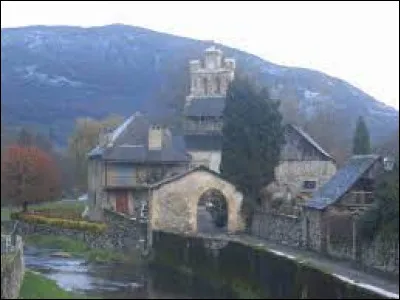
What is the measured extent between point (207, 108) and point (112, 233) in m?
25.9

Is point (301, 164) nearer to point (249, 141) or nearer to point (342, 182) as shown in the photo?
point (249, 141)

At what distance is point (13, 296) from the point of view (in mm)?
26172

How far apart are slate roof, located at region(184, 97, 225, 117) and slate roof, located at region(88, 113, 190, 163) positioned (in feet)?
31.9

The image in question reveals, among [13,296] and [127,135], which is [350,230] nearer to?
[13,296]

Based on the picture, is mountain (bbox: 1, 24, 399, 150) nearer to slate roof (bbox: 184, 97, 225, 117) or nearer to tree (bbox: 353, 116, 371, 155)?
slate roof (bbox: 184, 97, 225, 117)

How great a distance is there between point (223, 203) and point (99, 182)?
49.7 feet

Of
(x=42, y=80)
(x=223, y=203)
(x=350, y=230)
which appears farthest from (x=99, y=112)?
(x=350, y=230)

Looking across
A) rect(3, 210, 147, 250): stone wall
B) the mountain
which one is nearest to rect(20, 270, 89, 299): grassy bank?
rect(3, 210, 147, 250): stone wall

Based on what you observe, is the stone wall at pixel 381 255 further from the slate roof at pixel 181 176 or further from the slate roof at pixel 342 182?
the slate roof at pixel 181 176

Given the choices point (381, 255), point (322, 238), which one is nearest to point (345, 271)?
point (381, 255)

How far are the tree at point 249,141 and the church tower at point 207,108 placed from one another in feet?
62.1

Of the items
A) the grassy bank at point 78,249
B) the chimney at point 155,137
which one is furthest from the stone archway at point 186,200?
the chimney at point 155,137

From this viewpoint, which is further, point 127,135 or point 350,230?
point 127,135

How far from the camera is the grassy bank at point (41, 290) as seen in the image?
28361 mm
